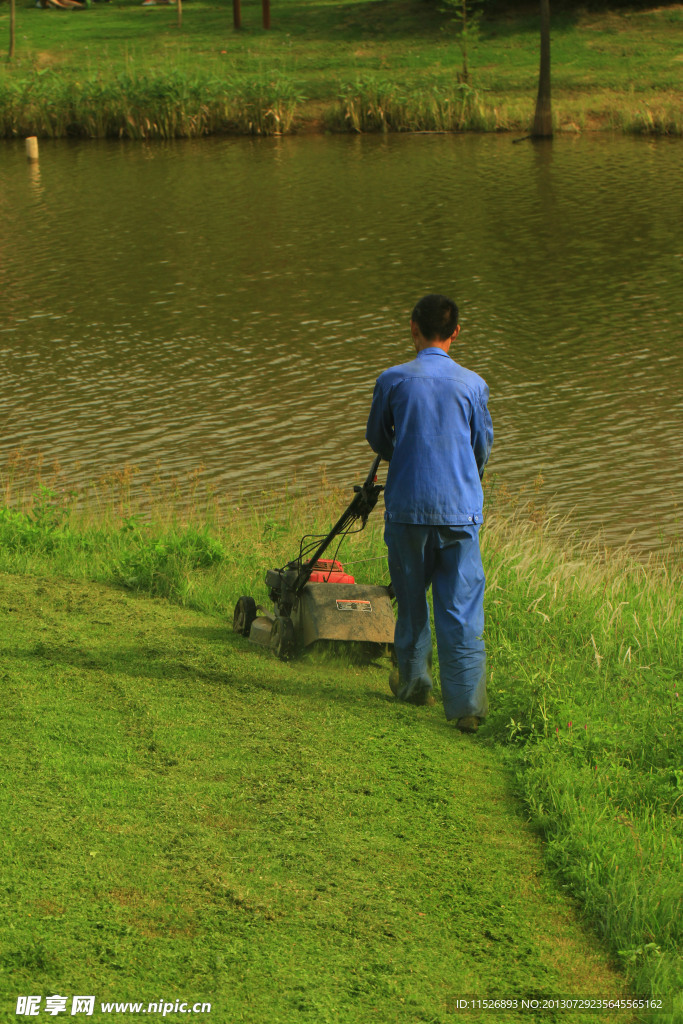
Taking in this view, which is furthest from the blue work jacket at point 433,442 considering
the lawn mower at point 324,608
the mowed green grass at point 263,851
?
Answer: the mowed green grass at point 263,851

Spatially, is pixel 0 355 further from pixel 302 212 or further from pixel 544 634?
pixel 544 634

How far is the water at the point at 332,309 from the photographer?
44.2 ft

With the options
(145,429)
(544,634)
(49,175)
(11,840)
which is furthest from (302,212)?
(11,840)

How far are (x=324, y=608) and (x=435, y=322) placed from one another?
66.8 inches

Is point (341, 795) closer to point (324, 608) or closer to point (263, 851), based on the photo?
point (263, 851)

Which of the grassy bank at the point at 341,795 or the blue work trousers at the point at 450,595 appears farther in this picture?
the blue work trousers at the point at 450,595

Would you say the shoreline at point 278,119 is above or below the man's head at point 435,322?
above

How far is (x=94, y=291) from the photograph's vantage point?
20641 millimetres

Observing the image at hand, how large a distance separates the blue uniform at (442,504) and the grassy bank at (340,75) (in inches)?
1262

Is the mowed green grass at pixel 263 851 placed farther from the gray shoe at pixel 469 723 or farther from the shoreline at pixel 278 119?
the shoreline at pixel 278 119

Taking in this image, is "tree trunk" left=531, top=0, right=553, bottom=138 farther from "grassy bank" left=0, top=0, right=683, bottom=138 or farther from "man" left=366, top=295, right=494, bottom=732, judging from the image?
"man" left=366, top=295, right=494, bottom=732

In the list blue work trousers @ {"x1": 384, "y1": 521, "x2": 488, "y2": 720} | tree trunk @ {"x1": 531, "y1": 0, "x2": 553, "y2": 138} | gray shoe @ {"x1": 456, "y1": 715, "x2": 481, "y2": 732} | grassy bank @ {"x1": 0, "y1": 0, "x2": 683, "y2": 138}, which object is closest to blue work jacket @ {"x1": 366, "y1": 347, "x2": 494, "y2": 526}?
blue work trousers @ {"x1": 384, "y1": 521, "x2": 488, "y2": 720}

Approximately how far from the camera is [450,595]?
19.2 ft

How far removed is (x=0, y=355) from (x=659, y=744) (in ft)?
45.8
